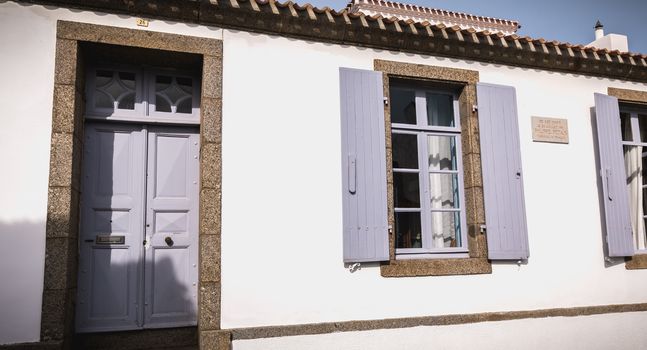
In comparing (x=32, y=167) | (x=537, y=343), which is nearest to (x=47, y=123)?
(x=32, y=167)

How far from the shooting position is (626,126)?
592cm

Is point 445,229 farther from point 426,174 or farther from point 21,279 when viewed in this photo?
point 21,279

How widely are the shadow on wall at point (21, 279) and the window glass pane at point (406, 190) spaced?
10.3 feet

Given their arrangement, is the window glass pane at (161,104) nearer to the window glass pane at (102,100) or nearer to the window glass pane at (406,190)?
the window glass pane at (102,100)

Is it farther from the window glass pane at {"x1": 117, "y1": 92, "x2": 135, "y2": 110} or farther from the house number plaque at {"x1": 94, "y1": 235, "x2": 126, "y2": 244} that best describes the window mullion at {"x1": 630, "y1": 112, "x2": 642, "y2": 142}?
the house number plaque at {"x1": 94, "y1": 235, "x2": 126, "y2": 244}

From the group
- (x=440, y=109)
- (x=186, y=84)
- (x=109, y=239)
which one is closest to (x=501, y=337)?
(x=440, y=109)

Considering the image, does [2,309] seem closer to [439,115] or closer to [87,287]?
[87,287]

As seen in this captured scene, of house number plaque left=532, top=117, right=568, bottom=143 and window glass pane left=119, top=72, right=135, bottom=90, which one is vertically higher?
window glass pane left=119, top=72, right=135, bottom=90

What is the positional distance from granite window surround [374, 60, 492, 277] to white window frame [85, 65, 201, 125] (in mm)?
1824

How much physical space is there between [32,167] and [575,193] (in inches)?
207

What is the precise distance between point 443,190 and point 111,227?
3.25 meters

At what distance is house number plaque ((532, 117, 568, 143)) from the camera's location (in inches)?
205

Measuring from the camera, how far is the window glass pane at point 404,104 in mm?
5043

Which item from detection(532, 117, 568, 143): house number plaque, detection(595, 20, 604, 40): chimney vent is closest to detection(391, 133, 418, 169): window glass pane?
detection(532, 117, 568, 143): house number plaque
